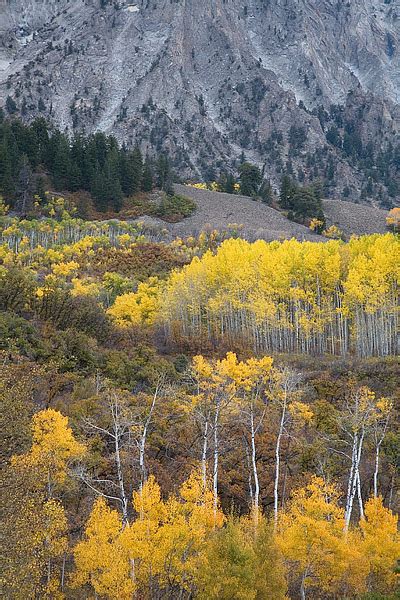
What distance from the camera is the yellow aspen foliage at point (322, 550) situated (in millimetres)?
17391

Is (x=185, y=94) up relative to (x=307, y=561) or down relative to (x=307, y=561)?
up

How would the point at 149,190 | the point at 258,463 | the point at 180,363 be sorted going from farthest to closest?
the point at 149,190
the point at 180,363
the point at 258,463

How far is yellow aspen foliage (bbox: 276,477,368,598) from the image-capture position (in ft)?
57.1

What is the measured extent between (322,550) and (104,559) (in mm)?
6951

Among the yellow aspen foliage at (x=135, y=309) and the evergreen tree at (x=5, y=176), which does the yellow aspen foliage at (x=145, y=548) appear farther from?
the evergreen tree at (x=5, y=176)

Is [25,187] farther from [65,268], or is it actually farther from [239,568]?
[239,568]

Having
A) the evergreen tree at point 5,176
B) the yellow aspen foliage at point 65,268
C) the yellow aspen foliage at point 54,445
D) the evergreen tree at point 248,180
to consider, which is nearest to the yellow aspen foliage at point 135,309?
the yellow aspen foliage at point 65,268

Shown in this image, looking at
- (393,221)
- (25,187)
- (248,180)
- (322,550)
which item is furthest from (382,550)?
(248,180)

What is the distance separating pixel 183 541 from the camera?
15594 mm

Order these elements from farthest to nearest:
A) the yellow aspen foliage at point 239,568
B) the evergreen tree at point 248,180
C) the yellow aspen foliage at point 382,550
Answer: the evergreen tree at point 248,180
the yellow aspen foliage at point 382,550
the yellow aspen foliage at point 239,568

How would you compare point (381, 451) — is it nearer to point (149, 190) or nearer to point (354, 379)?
point (354, 379)

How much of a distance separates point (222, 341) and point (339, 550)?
27.0 meters

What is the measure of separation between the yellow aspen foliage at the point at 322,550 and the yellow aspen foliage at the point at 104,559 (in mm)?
5121

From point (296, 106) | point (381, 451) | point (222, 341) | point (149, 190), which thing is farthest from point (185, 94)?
point (381, 451)
